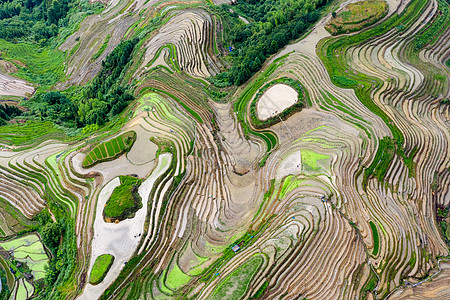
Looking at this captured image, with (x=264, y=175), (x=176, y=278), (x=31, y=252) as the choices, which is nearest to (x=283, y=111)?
(x=264, y=175)

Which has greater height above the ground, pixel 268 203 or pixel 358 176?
pixel 268 203

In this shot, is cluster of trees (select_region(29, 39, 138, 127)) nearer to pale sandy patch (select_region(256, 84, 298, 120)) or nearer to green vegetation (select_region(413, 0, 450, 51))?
pale sandy patch (select_region(256, 84, 298, 120))

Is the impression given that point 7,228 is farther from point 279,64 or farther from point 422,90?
point 422,90

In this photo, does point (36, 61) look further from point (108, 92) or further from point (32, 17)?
point (108, 92)

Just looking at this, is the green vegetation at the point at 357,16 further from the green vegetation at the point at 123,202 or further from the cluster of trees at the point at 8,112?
the cluster of trees at the point at 8,112

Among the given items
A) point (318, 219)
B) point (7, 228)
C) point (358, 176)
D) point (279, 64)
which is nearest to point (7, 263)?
point (7, 228)

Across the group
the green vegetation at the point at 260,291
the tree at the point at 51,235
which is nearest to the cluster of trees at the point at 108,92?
the tree at the point at 51,235
